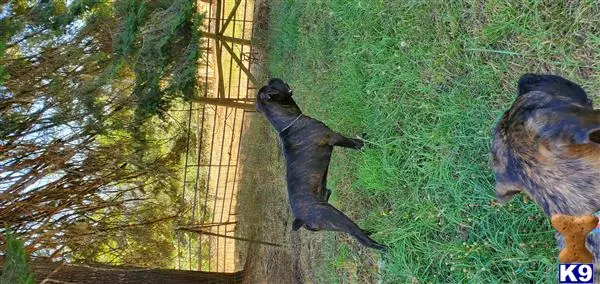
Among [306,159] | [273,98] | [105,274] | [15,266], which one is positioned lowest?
[105,274]

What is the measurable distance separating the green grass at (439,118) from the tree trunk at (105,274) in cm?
176

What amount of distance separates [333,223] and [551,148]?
8.19 ft

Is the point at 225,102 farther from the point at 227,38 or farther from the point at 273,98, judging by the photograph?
the point at 273,98

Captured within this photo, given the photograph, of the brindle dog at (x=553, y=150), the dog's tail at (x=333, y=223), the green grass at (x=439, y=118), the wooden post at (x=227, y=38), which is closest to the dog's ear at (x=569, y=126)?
the brindle dog at (x=553, y=150)

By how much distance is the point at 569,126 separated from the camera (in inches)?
84.4

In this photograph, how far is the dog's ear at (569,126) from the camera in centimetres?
201

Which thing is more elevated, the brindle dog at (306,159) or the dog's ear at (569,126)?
the dog's ear at (569,126)

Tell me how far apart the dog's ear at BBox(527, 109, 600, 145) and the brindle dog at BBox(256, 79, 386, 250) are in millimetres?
2398

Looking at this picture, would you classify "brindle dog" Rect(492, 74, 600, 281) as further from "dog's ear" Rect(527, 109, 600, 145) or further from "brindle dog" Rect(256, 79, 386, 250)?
"brindle dog" Rect(256, 79, 386, 250)

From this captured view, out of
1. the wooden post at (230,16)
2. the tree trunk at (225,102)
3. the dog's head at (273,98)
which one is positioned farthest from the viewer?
the wooden post at (230,16)

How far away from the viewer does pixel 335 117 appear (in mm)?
5648

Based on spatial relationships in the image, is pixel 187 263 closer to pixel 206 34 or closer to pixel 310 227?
pixel 206 34

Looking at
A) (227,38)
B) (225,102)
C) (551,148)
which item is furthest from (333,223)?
(227,38)

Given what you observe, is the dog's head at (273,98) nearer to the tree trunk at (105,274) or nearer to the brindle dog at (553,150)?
the tree trunk at (105,274)
